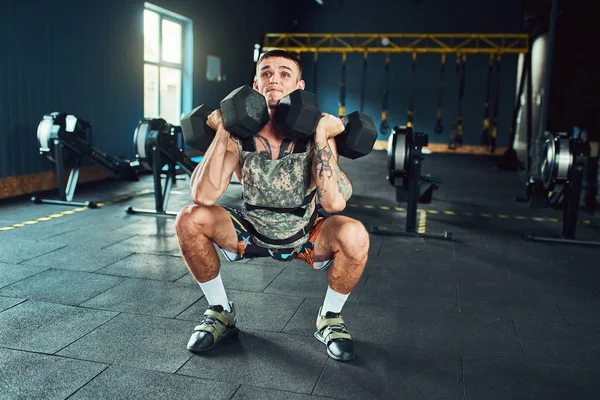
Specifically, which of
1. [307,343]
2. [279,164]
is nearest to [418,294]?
[307,343]

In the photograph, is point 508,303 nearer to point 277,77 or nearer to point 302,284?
point 302,284

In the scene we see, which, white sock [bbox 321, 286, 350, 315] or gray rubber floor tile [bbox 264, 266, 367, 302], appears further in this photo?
gray rubber floor tile [bbox 264, 266, 367, 302]

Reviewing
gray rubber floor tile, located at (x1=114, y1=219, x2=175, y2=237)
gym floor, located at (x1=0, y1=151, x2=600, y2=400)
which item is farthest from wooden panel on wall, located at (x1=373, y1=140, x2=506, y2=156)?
gray rubber floor tile, located at (x1=114, y1=219, x2=175, y2=237)

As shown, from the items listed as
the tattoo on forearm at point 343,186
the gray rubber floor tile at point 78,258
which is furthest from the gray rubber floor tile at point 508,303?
the gray rubber floor tile at point 78,258

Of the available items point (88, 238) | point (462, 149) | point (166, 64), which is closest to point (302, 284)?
point (88, 238)

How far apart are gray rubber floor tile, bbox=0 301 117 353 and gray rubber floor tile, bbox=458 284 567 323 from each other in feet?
5.19

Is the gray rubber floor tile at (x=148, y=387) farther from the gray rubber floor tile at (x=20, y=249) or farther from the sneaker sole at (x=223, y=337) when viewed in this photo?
the gray rubber floor tile at (x=20, y=249)

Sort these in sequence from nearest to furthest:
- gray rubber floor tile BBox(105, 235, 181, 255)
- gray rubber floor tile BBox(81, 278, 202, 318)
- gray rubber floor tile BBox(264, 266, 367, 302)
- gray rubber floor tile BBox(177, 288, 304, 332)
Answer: gray rubber floor tile BBox(177, 288, 304, 332)
gray rubber floor tile BBox(81, 278, 202, 318)
gray rubber floor tile BBox(264, 266, 367, 302)
gray rubber floor tile BBox(105, 235, 181, 255)

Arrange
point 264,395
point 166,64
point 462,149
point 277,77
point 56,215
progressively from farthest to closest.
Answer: point 462,149 → point 166,64 → point 56,215 → point 277,77 → point 264,395

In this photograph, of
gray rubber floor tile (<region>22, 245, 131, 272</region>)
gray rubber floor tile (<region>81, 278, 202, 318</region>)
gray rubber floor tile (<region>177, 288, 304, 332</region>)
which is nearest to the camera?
gray rubber floor tile (<region>177, 288, 304, 332</region>)

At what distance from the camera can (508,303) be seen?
8.14ft

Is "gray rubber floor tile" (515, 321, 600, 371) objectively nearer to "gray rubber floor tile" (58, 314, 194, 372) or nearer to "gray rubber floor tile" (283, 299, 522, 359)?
"gray rubber floor tile" (283, 299, 522, 359)

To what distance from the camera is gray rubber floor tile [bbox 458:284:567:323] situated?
2328mm

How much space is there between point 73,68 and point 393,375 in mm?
5093
